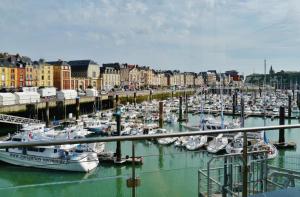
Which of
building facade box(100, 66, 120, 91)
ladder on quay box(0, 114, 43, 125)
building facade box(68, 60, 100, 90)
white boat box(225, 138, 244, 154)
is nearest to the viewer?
white boat box(225, 138, 244, 154)

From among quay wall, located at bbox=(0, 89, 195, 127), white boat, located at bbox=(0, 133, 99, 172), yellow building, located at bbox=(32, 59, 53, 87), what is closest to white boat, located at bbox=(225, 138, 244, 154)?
white boat, located at bbox=(0, 133, 99, 172)

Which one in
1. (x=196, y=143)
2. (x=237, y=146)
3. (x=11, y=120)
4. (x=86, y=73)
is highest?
(x=86, y=73)

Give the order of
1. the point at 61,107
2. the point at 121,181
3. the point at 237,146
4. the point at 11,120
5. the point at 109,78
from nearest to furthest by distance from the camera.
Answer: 1. the point at 121,181
2. the point at 237,146
3. the point at 11,120
4. the point at 61,107
5. the point at 109,78

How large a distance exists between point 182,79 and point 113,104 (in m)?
85.8

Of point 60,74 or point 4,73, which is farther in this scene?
point 60,74

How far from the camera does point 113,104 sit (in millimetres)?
60781

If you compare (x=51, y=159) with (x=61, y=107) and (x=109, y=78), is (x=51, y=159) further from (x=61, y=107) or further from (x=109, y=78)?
(x=109, y=78)

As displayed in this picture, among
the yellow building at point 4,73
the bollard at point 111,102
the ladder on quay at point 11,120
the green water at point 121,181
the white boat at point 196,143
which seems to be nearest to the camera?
the green water at point 121,181

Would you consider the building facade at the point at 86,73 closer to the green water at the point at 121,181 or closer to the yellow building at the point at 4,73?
the yellow building at the point at 4,73

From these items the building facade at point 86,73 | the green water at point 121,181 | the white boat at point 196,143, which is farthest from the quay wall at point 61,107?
the green water at point 121,181

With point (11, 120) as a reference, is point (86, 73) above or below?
above

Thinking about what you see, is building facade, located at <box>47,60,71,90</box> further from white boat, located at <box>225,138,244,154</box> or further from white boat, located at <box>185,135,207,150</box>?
white boat, located at <box>225,138,244,154</box>

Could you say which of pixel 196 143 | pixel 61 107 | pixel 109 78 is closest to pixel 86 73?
pixel 109 78

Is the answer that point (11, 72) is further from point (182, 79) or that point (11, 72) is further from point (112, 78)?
point (182, 79)
